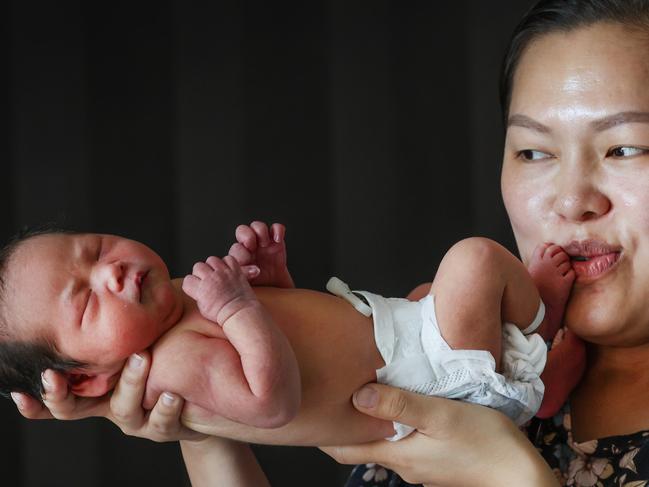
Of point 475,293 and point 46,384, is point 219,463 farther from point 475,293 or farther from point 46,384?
point 475,293

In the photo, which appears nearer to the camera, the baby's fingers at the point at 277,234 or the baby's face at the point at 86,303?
the baby's face at the point at 86,303

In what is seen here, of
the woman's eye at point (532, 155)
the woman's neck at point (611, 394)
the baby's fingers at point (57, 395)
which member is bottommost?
the woman's neck at point (611, 394)

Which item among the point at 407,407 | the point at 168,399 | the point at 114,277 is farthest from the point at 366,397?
the point at 114,277

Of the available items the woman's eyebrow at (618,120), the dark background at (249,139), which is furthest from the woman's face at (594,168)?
the dark background at (249,139)

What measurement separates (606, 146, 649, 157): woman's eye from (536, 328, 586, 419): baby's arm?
33 cm

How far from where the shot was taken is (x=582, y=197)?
159 centimetres

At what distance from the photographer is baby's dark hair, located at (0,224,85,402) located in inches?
56.0

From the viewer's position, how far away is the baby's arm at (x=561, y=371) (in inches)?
66.2

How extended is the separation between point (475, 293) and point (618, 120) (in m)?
0.38

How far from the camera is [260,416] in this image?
1365mm

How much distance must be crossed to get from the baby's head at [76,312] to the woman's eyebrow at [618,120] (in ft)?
2.33

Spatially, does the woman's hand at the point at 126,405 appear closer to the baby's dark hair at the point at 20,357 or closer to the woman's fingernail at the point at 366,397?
the baby's dark hair at the point at 20,357

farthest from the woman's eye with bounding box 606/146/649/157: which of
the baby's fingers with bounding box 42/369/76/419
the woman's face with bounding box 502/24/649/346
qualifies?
the baby's fingers with bounding box 42/369/76/419

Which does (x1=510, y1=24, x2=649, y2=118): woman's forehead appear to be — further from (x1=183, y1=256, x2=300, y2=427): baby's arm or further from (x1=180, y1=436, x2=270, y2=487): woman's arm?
(x1=180, y1=436, x2=270, y2=487): woman's arm
